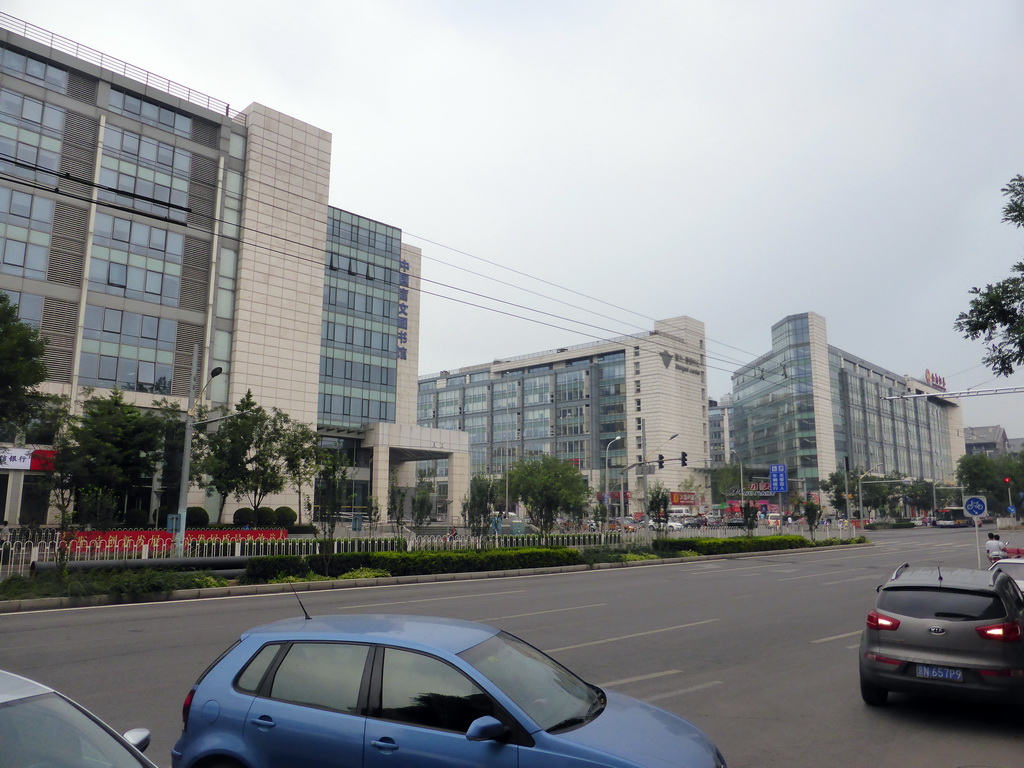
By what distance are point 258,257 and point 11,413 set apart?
2817 centimetres

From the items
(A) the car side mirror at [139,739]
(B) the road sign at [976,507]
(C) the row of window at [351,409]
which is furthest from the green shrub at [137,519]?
(A) the car side mirror at [139,739]

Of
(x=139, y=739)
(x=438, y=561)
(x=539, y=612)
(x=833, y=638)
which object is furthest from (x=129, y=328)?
(x=139, y=739)

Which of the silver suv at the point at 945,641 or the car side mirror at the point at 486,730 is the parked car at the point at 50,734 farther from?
the silver suv at the point at 945,641

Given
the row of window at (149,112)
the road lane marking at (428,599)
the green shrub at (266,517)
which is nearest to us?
the road lane marking at (428,599)

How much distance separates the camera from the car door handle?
4055mm

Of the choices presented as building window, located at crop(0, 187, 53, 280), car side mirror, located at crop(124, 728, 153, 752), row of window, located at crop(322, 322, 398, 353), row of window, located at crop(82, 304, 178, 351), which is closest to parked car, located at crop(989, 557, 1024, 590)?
car side mirror, located at crop(124, 728, 153, 752)

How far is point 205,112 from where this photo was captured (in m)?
48.2

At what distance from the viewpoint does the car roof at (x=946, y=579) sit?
7.81 m

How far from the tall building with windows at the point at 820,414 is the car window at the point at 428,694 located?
97123mm

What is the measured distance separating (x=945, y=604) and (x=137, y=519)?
131ft

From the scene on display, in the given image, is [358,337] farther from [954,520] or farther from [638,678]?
[954,520]

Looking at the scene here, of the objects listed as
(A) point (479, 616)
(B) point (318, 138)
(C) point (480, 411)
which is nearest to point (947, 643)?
(A) point (479, 616)

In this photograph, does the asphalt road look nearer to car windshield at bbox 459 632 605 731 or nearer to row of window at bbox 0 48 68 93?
car windshield at bbox 459 632 605 731

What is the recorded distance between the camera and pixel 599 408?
378 feet
